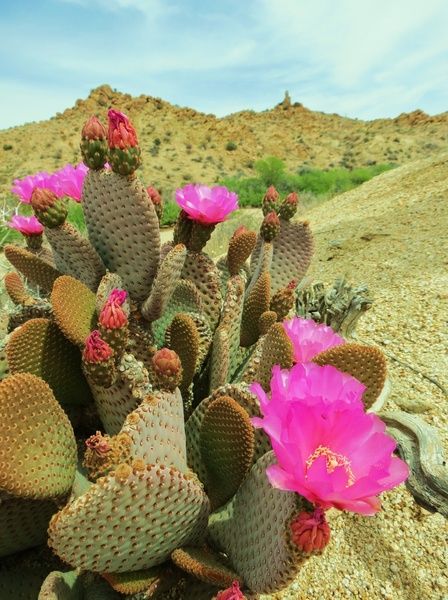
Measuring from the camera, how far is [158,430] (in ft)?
4.18

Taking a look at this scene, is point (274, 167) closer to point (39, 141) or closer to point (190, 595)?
point (39, 141)

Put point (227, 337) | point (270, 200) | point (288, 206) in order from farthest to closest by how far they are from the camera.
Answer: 1. point (288, 206)
2. point (270, 200)
3. point (227, 337)

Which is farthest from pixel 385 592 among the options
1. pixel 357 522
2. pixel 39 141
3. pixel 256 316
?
pixel 39 141

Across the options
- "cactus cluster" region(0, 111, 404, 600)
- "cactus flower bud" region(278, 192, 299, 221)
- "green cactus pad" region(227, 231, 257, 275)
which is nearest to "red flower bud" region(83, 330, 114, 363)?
"cactus cluster" region(0, 111, 404, 600)

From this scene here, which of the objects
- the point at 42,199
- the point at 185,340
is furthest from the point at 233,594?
the point at 42,199

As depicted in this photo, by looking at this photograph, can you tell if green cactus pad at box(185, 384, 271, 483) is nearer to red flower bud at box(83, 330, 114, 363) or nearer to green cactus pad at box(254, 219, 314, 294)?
red flower bud at box(83, 330, 114, 363)

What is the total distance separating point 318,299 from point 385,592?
64.4 inches

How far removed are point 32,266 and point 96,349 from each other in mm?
749

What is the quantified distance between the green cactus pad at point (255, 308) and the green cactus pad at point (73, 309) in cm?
71

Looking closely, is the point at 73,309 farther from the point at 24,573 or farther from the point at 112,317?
the point at 24,573

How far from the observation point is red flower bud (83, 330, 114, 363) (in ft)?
4.03

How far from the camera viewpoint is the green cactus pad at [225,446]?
131 cm

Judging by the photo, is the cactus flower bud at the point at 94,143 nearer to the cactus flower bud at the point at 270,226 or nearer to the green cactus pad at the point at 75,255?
the green cactus pad at the point at 75,255

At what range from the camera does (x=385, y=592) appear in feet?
5.85
